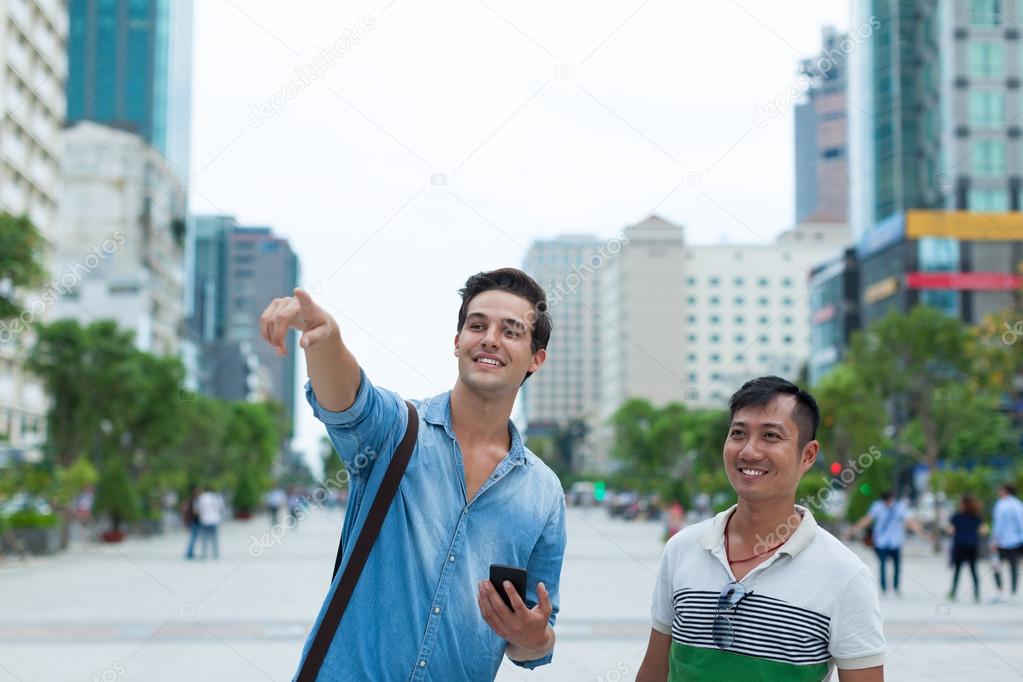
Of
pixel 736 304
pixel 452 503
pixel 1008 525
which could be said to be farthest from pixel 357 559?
pixel 736 304

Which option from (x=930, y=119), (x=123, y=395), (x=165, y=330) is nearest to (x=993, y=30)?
(x=930, y=119)

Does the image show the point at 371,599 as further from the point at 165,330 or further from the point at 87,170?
the point at 165,330

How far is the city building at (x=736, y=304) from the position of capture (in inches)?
4700

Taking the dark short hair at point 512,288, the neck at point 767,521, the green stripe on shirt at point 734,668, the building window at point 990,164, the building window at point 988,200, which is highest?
the building window at point 990,164

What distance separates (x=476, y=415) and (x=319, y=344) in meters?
0.60

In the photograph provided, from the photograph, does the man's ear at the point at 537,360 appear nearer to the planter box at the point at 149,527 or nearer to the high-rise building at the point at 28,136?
the planter box at the point at 149,527

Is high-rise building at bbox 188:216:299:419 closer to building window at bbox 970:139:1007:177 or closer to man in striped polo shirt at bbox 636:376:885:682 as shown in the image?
building window at bbox 970:139:1007:177

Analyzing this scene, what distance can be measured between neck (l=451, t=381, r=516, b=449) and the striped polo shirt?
2.15ft

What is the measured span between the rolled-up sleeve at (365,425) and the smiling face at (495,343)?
213 millimetres

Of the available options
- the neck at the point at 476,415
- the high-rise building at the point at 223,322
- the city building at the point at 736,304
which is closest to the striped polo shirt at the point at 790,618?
the neck at the point at 476,415

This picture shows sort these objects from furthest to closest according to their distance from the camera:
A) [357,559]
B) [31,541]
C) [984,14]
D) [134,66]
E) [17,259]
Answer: [134,66] → [984,14] → [31,541] → [17,259] → [357,559]

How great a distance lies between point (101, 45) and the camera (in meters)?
124

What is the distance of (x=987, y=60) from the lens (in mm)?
68188

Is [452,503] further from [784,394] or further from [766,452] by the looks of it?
[784,394]
